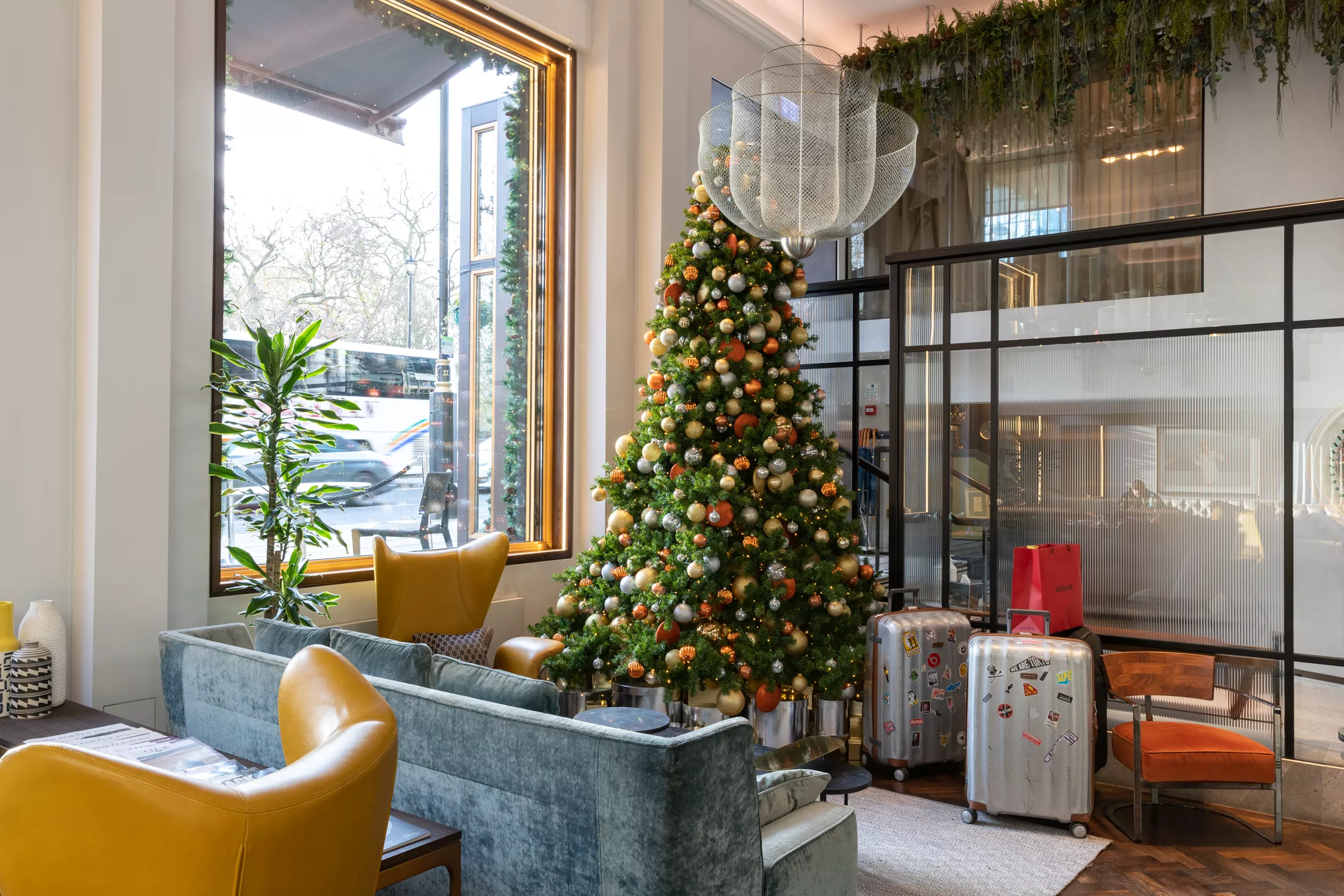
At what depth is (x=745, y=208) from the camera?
3.58m

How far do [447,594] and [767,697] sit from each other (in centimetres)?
172

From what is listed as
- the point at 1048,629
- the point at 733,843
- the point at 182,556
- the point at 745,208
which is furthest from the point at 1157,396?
the point at 182,556

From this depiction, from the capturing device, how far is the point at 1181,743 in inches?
154

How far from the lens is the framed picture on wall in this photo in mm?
4348

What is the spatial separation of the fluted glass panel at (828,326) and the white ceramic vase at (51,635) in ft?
14.9

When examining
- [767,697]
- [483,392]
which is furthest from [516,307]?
[767,697]

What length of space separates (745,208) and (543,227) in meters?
2.67

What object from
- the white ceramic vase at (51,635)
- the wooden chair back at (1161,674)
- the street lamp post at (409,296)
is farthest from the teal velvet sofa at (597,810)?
the street lamp post at (409,296)

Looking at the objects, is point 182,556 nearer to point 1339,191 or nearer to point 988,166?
point 988,166

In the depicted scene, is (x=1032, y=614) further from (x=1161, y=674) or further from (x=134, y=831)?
(x=134, y=831)

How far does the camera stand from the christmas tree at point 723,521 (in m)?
4.60

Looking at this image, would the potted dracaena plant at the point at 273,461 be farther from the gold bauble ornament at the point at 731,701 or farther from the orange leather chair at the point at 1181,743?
the orange leather chair at the point at 1181,743

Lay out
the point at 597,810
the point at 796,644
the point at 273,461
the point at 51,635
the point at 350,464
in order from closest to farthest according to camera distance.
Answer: the point at 597,810
the point at 51,635
the point at 273,461
the point at 796,644
the point at 350,464

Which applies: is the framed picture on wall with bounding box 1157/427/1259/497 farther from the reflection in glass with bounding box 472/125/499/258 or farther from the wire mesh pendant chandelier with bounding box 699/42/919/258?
the reflection in glass with bounding box 472/125/499/258
